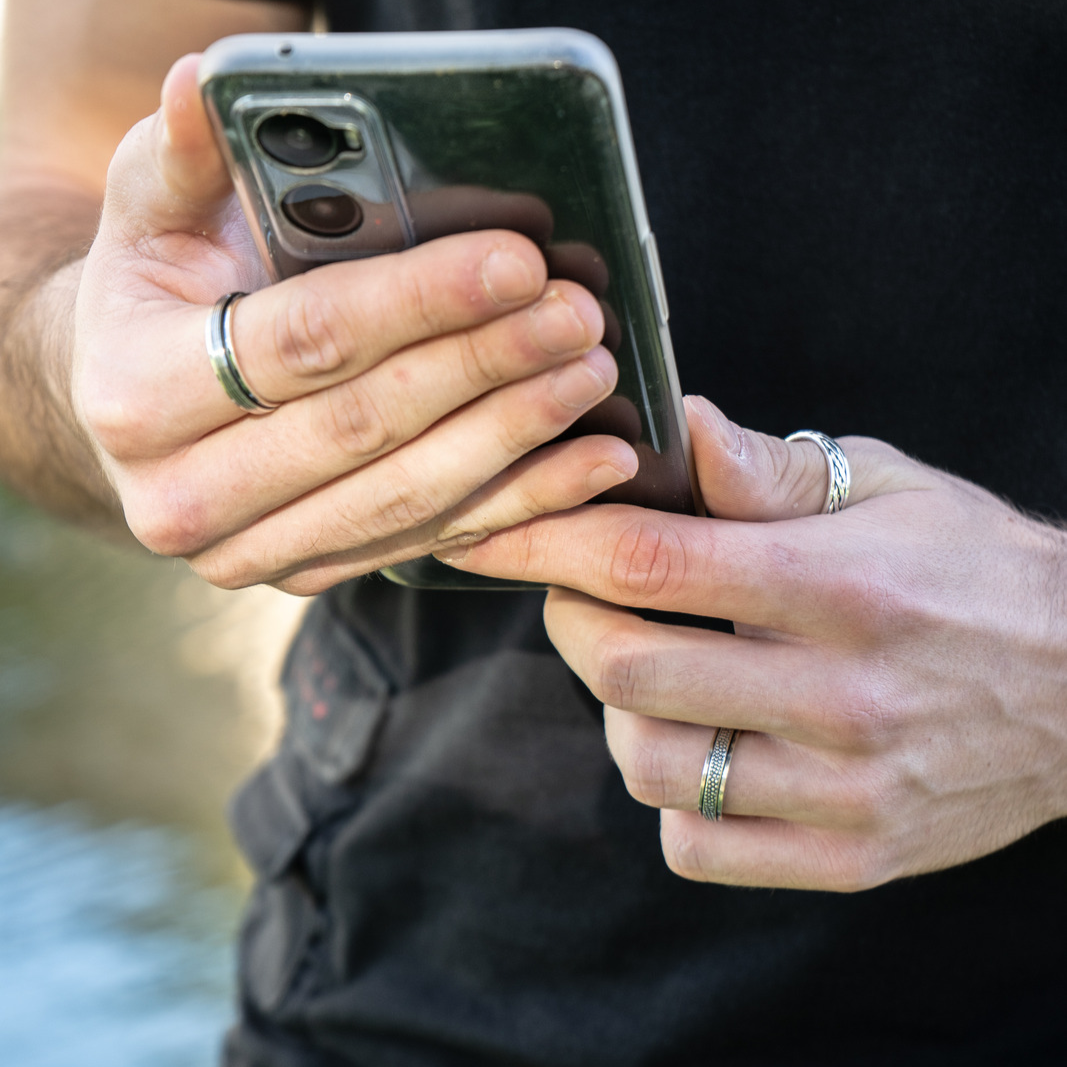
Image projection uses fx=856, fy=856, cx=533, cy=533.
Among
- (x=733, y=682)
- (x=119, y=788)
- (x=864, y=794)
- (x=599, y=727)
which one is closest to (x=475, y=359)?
(x=733, y=682)

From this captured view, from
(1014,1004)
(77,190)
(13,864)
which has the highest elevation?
(77,190)

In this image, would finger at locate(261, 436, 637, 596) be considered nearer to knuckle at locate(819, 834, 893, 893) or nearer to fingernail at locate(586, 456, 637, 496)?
fingernail at locate(586, 456, 637, 496)

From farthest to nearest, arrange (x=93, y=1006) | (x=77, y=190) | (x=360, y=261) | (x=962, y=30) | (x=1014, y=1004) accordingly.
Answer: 1. (x=93, y=1006)
2. (x=77, y=190)
3. (x=1014, y=1004)
4. (x=962, y=30)
5. (x=360, y=261)

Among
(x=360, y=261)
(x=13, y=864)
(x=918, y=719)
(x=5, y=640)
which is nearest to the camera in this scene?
(x=360, y=261)

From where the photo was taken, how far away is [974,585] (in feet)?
2.01

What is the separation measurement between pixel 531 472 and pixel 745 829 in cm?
33

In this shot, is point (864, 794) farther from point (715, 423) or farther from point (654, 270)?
point (654, 270)

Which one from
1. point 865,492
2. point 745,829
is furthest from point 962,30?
point 745,829

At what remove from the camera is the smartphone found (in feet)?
1.26

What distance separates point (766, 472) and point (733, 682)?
0.14 m

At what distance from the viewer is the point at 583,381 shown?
457 millimetres

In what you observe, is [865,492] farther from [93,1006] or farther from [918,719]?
[93,1006]

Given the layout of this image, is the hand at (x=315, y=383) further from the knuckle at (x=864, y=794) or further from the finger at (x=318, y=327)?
the knuckle at (x=864, y=794)

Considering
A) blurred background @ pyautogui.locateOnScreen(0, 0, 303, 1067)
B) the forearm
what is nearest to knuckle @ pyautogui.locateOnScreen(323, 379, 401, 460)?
the forearm
